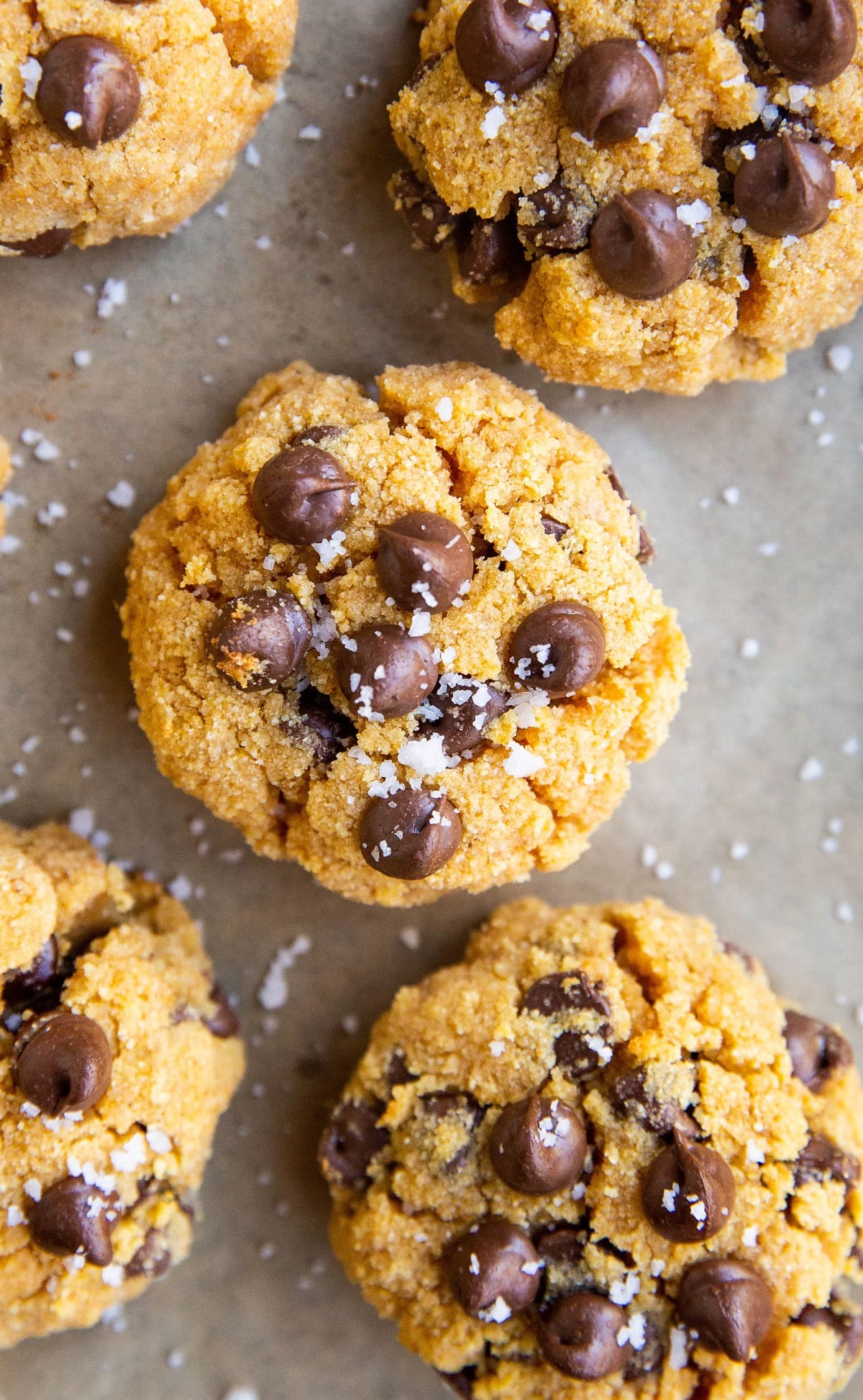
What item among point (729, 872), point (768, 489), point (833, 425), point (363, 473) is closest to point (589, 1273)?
point (729, 872)

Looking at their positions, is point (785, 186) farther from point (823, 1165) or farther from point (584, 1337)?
point (584, 1337)

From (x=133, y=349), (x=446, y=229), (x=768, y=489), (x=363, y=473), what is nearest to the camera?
(x=363, y=473)

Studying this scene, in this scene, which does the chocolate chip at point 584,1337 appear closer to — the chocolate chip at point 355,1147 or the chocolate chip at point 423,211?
the chocolate chip at point 355,1147

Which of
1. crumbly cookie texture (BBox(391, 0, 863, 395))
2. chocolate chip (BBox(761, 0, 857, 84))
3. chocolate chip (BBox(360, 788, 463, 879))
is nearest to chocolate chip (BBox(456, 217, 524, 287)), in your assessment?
crumbly cookie texture (BBox(391, 0, 863, 395))

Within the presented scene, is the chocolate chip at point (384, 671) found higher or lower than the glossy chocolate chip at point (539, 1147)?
higher

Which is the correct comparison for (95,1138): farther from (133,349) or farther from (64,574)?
(133,349)

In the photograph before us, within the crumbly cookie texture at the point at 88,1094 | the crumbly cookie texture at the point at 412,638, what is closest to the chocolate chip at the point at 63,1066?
the crumbly cookie texture at the point at 88,1094
